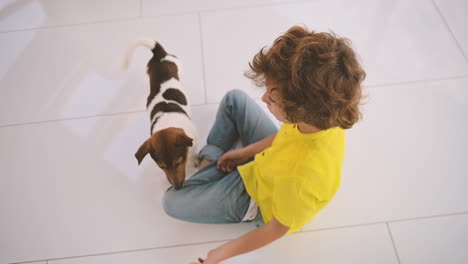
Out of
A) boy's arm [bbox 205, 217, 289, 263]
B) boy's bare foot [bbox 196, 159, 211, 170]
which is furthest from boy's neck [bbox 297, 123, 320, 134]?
boy's bare foot [bbox 196, 159, 211, 170]

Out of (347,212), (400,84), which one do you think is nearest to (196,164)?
(347,212)

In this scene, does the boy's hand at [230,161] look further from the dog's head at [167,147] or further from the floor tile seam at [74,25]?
the floor tile seam at [74,25]

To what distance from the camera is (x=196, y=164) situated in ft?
4.01

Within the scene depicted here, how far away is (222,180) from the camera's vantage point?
3.52 ft

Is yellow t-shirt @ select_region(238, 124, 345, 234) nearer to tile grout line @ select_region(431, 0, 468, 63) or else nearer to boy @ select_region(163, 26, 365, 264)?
boy @ select_region(163, 26, 365, 264)

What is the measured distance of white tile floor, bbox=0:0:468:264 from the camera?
1.12 meters

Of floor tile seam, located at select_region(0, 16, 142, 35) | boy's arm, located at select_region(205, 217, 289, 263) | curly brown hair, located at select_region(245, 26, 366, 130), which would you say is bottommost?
boy's arm, located at select_region(205, 217, 289, 263)

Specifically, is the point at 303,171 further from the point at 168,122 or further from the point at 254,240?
the point at 168,122

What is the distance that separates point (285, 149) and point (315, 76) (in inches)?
9.8

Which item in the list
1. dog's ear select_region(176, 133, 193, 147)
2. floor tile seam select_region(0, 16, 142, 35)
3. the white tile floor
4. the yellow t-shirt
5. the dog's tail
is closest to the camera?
the yellow t-shirt

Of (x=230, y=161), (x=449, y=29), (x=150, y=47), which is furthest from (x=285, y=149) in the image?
(x=449, y=29)

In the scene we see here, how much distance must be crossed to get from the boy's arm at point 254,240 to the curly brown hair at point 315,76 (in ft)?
0.89

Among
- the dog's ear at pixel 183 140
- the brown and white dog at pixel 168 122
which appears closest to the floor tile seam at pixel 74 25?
the brown and white dog at pixel 168 122

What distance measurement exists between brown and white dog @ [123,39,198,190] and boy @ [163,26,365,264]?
0.22ft
